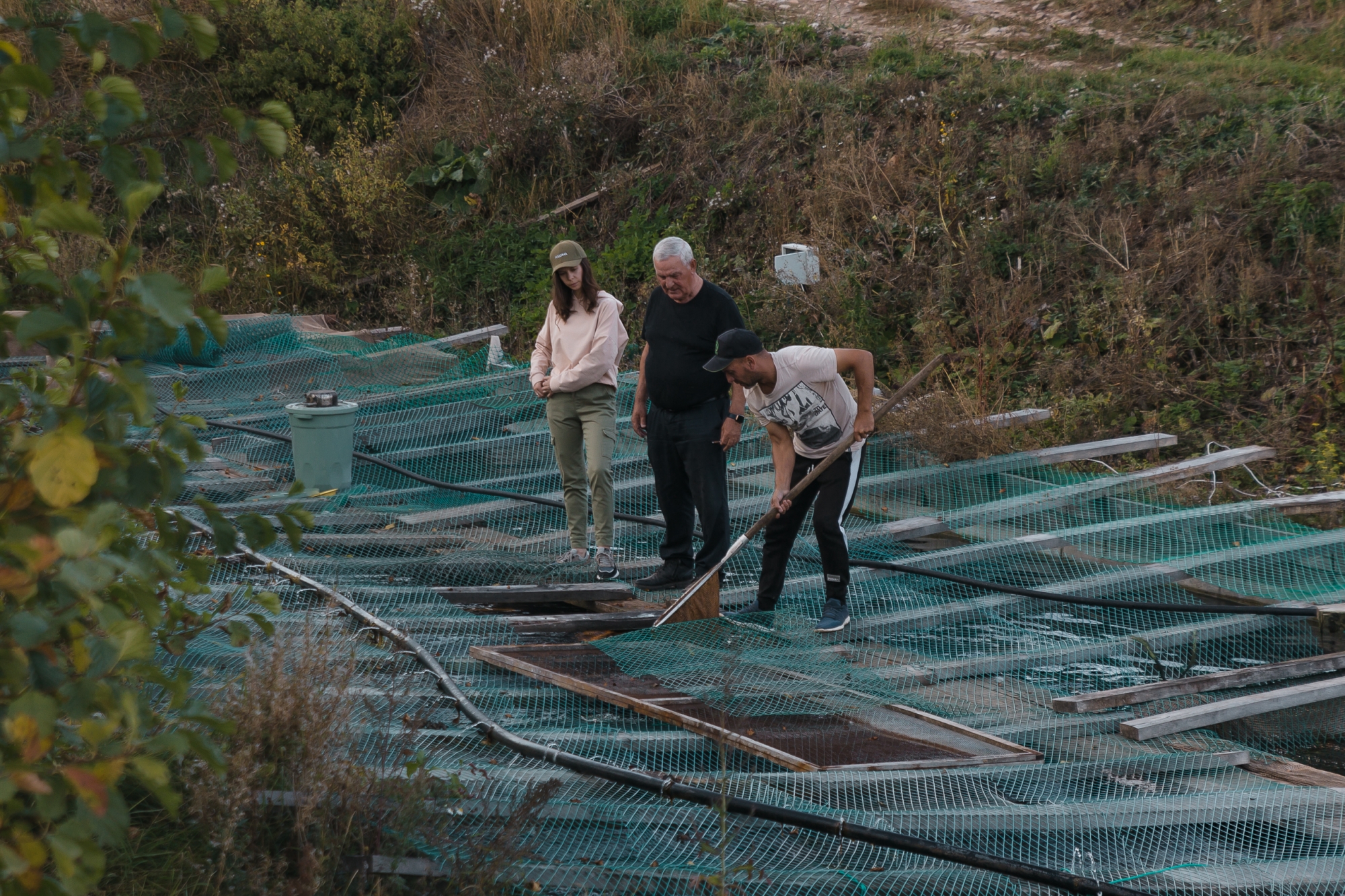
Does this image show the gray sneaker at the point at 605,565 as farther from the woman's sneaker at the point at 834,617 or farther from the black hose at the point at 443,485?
the woman's sneaker at the point at 834,617

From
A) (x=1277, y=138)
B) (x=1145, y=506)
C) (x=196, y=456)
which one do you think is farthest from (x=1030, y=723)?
(x=1277, y=138)

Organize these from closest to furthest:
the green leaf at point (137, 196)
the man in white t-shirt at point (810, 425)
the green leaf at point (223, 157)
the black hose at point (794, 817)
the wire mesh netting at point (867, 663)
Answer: the green leaf at point (137, 196)
the green leaf at point (223, 157)
the black hose at point (794, 817)
the wire mesh netting at point (867, 663)
the man in white t-shirt at point (810, 425)

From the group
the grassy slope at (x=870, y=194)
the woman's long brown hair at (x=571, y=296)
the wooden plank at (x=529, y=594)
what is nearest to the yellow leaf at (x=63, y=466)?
the wooden plank at (x=529, y=594)

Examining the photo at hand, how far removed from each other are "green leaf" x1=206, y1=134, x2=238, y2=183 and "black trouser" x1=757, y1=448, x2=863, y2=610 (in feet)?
11.8

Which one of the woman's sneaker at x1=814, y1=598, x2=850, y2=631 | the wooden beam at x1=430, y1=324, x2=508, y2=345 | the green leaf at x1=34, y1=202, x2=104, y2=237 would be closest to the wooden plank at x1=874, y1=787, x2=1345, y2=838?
the woman's sneaker at x1=814, y1=598, x2=850, y2=631

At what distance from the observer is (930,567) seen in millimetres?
5809

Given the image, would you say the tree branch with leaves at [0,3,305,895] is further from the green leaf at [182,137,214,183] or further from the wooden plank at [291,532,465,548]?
the wooden plank at [291,532,465,548]

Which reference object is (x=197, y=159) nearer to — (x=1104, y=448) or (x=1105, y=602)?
(x=1105, y=602)

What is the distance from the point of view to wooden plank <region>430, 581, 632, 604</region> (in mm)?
5406

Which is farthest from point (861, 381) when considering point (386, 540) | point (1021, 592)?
point (386, 540)

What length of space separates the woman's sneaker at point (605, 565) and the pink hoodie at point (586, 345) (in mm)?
847

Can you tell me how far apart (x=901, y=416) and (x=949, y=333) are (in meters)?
1.61

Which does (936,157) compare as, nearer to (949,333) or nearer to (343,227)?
(949,333)

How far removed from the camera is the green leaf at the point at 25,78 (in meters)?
1.46
